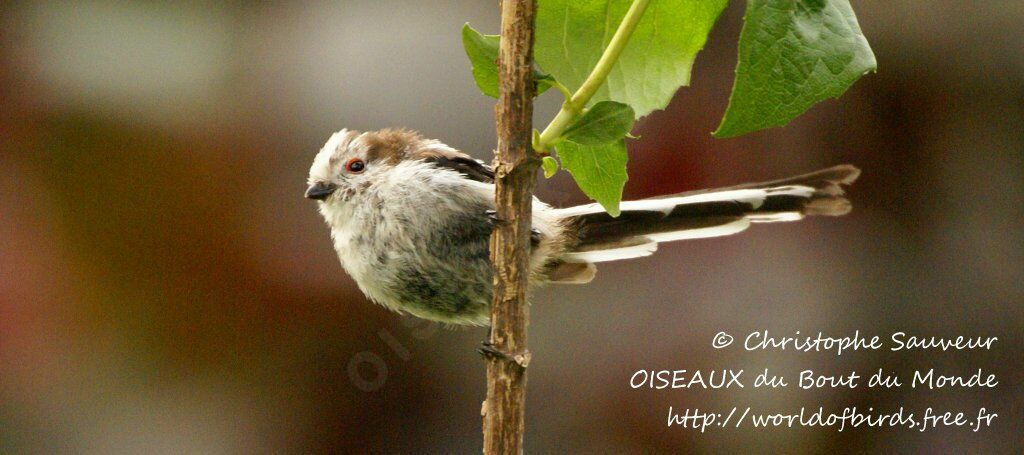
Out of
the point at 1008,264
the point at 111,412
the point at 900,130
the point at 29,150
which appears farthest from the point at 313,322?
the point at 1008,264

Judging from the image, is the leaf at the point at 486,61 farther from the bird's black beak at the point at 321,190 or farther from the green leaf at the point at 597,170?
the bird's black beak at the point at 321,190

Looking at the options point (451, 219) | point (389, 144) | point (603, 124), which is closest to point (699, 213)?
point (451, 219)

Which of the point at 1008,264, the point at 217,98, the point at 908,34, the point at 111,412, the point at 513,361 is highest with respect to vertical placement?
the point at 908,34

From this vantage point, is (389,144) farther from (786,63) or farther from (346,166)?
(786,63)

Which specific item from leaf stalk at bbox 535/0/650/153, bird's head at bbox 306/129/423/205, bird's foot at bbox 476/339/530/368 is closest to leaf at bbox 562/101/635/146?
leaf stalk at bbox 535/0/650/153

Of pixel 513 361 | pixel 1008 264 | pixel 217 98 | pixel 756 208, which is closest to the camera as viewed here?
pixel 513 361

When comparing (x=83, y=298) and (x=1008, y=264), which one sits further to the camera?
(x=83, y=298)

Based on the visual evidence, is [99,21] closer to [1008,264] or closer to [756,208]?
[756,208]

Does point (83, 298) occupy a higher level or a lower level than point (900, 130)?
lower
